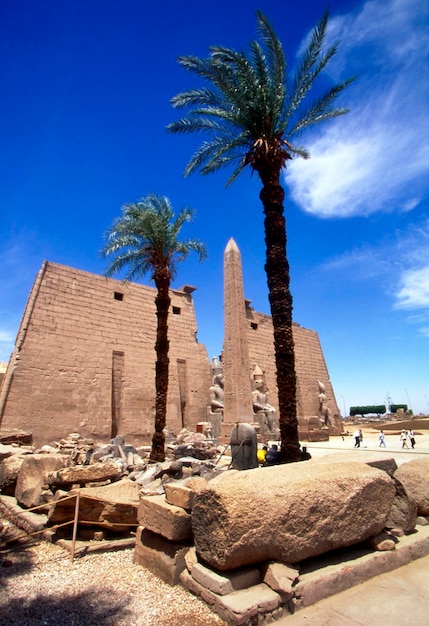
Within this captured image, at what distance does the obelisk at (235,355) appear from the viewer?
35.9 ft

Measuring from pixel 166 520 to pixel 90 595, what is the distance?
2.36 ft

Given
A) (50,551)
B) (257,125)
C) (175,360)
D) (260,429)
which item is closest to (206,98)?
(257,125)

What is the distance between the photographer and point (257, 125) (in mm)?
6590

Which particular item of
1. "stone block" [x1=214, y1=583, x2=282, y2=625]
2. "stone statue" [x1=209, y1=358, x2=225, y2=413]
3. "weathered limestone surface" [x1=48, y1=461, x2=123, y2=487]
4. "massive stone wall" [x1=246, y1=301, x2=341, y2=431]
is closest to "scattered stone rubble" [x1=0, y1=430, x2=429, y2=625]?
"stone block" [x1=214, y1=583, x2=282, y2=625]

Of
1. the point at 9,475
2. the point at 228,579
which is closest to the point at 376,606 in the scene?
the point at 228,579

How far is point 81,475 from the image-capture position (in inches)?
170

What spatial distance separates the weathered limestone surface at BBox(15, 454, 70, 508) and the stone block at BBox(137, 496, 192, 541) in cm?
212

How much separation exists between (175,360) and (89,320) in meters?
3.93

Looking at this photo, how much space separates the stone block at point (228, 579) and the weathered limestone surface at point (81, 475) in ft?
8.22

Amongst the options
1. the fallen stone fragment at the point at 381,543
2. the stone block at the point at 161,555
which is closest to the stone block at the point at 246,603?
the stone block at the point at 161,555

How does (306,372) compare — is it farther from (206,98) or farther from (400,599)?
(400,599)

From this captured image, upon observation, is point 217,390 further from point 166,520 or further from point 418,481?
point 166,520

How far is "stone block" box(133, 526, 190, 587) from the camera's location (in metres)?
2.68

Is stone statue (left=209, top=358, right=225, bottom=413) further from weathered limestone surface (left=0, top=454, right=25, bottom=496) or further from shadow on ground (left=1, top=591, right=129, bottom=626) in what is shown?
shadow on ground (left=1, top=591, right=129, bottom=626)
